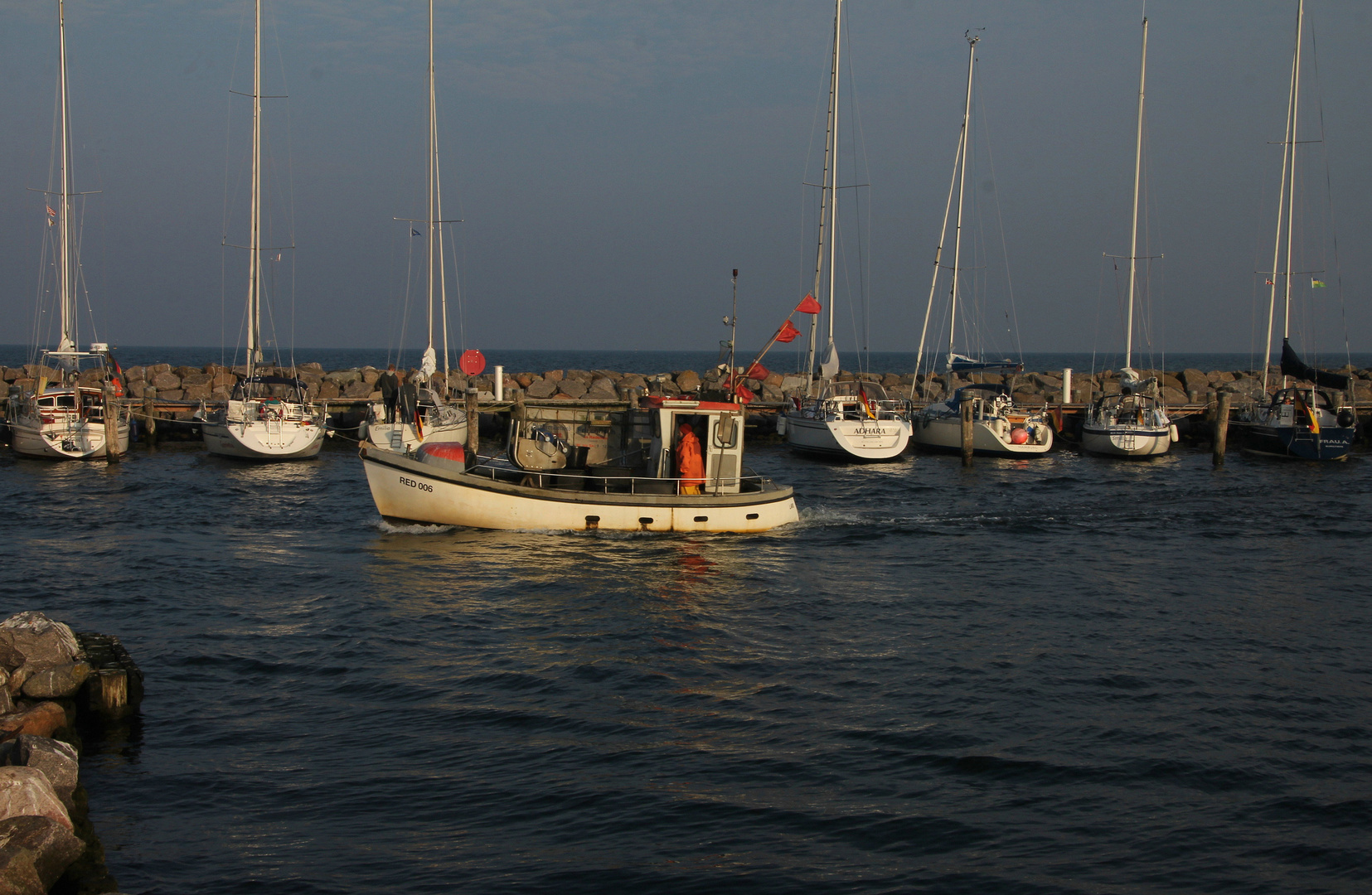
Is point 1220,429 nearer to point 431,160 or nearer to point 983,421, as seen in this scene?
point 983,421

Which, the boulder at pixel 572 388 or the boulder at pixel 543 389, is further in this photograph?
the boulder at pixel 572 388

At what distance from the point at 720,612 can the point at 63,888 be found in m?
9.72

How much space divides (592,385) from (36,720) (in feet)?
132

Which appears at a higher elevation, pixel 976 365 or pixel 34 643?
pixel 976 365

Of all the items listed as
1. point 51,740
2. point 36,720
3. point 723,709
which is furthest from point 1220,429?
point 51,740

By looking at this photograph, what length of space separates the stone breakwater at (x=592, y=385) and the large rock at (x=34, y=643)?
33070 mm

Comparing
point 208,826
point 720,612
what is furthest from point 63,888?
point 720,612

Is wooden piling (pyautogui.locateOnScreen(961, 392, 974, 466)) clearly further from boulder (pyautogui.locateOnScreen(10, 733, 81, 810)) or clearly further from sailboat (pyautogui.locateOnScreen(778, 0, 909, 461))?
boulder (pyautogui.locateOnScreen(10, 733, 81, 810))

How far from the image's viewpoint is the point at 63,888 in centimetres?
A: 721

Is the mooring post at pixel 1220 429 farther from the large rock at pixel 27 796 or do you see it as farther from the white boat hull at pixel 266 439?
the large rock at pixel 27 796

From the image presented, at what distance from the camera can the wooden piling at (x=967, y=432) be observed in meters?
35.6

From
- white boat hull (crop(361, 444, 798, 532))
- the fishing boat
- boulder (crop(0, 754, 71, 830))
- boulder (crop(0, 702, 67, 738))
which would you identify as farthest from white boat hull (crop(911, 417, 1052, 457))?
boulder (crop(0, 754, 71, 830))

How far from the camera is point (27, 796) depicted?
7.31m

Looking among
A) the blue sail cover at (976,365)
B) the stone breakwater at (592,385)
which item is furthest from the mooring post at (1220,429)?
the stone breakwater at (592,385)
